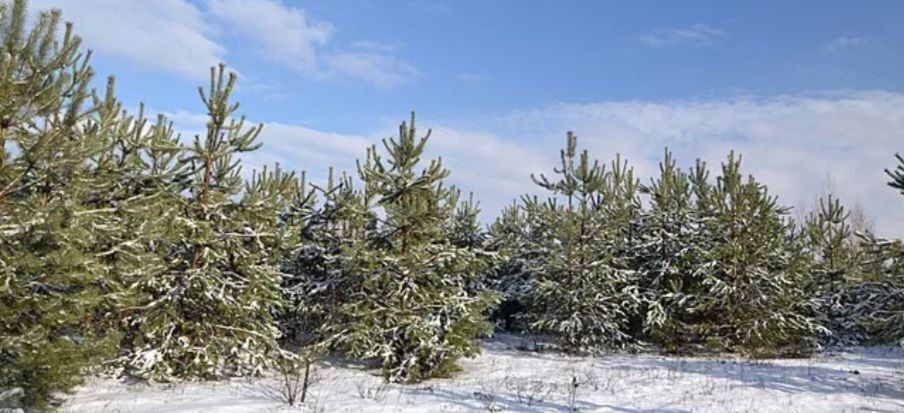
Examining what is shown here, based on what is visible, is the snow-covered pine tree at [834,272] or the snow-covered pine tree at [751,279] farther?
the snow-covered pine tree at [834,272]

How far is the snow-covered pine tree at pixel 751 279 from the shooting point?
15.3m

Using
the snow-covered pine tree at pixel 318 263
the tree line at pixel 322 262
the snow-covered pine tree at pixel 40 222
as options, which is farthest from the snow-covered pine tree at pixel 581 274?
the snow-covered pine tree at pixel 40 222

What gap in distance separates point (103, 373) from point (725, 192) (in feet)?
48.1

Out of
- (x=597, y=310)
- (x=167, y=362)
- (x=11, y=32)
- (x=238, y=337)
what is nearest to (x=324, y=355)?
(x=238, y=337)

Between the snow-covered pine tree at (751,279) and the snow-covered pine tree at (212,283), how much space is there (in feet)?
34.1

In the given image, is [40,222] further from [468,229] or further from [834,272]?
[834,272]

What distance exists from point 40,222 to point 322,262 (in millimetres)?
8217

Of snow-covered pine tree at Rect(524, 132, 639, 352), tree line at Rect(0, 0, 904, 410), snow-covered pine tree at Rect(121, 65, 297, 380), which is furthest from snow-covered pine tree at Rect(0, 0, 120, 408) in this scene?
snow-covered pine tree at Rect(524, 132, 639, 352)

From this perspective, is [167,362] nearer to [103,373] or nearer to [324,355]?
[103,373]

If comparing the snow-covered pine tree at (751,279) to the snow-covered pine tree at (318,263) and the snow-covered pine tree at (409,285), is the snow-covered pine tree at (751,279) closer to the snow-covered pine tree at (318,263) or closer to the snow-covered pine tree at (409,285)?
the snow-covered pine tree at (409,285)

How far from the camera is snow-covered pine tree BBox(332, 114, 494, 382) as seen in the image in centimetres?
1229

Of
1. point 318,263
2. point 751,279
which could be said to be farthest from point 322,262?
point 751,279

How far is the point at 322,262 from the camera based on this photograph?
1550 cm

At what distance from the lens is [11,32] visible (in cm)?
806
